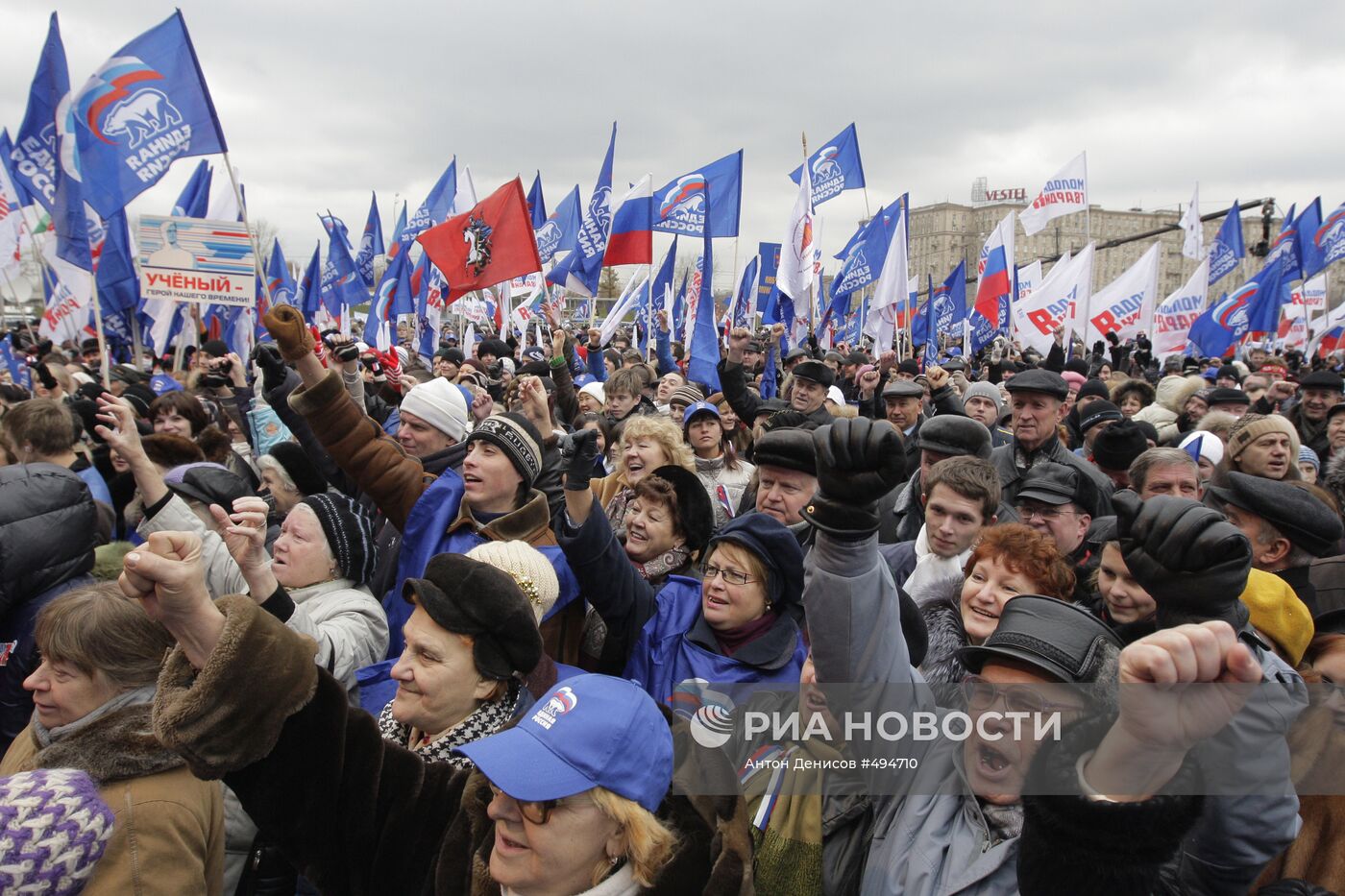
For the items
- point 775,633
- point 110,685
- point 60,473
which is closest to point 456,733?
point 110,685

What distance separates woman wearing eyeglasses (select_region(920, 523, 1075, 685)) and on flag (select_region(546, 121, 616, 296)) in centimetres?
847

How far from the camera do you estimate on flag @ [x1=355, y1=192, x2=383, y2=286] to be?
16.5 m

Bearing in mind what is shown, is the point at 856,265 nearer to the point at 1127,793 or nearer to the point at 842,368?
the point at 842,368

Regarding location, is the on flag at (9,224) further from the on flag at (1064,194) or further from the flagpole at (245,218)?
the on flag at (1064,194)

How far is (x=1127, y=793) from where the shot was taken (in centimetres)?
130

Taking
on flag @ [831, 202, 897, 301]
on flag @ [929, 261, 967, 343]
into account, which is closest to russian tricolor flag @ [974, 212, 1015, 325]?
A: on flag @ [831, 202, 897, 301]

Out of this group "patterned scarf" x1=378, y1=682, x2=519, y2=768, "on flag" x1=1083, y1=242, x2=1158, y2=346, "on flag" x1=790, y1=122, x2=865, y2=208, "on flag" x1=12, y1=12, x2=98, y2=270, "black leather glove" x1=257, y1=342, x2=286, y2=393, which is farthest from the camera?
"on flag" x1=1083, y1=242, x2=1158, y2=346

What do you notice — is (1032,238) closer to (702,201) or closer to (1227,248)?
(1227,248)

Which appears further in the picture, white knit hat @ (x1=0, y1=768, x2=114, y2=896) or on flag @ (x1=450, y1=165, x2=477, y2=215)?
on flag @ (x1=450, y1=165, x2=477, y2=215)

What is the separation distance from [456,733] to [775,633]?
1123 mm

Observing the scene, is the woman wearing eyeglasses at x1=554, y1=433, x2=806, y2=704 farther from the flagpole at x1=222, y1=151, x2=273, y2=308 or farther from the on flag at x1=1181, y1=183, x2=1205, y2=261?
the on flag at x1=1181, y1=183, x2=1205, y2=261

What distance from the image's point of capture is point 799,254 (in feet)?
35.3

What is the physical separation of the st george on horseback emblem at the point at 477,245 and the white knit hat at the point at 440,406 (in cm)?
338

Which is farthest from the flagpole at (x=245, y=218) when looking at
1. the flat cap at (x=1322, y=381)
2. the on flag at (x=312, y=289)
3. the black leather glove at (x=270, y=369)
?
the on flag at (x=312, y=289)
